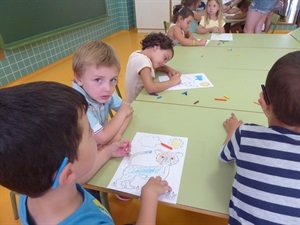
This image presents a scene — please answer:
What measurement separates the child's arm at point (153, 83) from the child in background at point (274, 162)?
79 cm

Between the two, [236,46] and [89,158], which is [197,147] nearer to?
[89,158]

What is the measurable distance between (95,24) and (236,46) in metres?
3.22

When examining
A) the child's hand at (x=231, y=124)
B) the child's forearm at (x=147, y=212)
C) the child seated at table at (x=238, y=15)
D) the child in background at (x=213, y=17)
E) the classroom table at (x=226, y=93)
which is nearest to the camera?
the child's forearm at (x=147, y=212)

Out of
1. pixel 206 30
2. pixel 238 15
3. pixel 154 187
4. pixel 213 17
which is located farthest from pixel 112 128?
pixel 238 15

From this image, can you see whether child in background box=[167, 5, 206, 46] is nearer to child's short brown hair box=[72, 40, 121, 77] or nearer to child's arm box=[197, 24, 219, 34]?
child's arm box=[197, 24, 219, 34]

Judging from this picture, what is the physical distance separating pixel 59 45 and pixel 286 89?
384cm

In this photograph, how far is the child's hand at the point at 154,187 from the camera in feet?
2.48

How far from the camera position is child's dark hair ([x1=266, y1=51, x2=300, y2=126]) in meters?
0.65

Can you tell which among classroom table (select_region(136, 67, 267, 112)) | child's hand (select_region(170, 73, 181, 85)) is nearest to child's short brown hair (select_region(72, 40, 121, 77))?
classroom table (select_region(136, 67, 267, 112))

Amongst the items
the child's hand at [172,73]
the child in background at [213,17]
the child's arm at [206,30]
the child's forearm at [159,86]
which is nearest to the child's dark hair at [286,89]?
the child's forearm at [159,86]

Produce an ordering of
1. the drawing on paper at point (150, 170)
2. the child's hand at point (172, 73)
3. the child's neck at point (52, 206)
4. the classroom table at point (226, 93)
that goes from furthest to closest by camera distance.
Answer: the child's hand at point (172, 73) < the classroom table at point (226, 93) < the drawing on paper at point (150, 170) < the child's neck at point (52, 206)

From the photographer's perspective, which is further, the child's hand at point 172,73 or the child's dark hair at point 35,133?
the child's hand at point 172,73

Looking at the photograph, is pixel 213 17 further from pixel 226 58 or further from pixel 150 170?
pixel 150 170

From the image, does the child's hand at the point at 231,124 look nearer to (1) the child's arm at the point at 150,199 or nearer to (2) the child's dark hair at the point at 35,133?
(1) the child's arm at the point at 150,199
